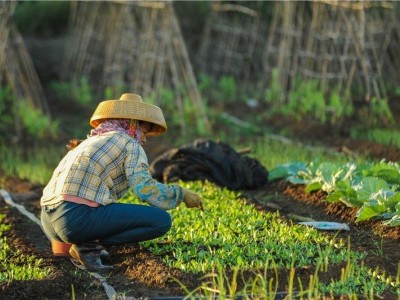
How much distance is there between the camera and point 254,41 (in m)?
15.8

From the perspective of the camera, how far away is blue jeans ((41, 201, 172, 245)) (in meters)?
5.52

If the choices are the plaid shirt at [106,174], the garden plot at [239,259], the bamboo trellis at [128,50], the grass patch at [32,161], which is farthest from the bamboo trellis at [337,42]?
the plaid shirt at [106,174]

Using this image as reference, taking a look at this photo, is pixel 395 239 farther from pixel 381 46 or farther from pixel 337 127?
pixel 381 46

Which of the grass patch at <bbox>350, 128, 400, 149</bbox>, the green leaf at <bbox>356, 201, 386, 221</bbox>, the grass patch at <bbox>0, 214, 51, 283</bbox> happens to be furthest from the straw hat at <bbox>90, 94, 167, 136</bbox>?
the grass patch at <bbox>350, 128, 400, 149</bbox>

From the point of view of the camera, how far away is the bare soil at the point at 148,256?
15.6ft

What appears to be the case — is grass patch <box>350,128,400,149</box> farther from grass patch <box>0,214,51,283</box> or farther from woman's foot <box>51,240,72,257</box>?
grass patch <box>0,214,51,283</box>

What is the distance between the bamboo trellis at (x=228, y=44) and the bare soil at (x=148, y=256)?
8.05 m

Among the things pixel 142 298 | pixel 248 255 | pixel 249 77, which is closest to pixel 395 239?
pixel 248 255

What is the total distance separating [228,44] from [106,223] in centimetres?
1132

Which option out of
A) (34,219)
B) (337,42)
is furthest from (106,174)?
(337,42)

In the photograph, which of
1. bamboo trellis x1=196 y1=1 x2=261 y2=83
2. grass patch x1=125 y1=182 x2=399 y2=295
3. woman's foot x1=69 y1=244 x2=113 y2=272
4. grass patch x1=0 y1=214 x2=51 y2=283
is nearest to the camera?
grass patch x1=125 y1=182 x2=399 y2=295

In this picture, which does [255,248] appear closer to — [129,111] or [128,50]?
[129,111]

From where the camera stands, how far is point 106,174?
5.59 metres

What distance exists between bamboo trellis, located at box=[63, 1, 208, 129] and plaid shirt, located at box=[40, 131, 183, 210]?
229 inches
